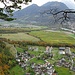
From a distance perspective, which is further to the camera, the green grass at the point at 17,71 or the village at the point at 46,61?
the village at the point at 46,61

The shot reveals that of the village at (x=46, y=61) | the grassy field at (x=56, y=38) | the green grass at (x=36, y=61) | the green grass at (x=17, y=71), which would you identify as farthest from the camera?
the grassy field at (x=56, y=38)

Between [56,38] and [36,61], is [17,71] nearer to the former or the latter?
[36,61]

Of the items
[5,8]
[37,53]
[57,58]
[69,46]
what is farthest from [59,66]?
[5,8]

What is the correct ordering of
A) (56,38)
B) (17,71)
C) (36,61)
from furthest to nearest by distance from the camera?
(56,38)
(36,61)
(17,71)

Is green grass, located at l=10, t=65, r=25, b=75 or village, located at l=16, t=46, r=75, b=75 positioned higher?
green grass, located at l=10, t=65, r=25, b=75

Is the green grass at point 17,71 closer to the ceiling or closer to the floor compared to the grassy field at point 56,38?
closer to the ceiling

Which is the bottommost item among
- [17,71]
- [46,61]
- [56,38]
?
[56,38]

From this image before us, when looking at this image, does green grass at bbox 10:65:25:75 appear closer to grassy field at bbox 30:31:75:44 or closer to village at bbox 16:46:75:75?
village at bbox 16:46:75:75

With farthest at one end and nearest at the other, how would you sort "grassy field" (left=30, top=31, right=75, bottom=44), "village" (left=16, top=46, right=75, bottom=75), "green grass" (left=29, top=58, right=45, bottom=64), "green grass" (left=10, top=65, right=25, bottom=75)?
"grassy field" (left=30, top=31, right=75, bottom=44)
"green grass" (left=29, top=58, right=45, bottom=64)
"village" (left=16, top=46, right=75, bottom=75)
"green grass" (left=10, top=65, right=25, bottom=75)

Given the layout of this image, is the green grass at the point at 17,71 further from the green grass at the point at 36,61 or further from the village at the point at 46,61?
the green grass at the point at 36,61

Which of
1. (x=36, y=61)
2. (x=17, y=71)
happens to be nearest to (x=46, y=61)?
(x=36, y=61)

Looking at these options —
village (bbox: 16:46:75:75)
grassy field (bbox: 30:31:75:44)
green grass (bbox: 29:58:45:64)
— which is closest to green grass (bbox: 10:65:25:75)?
village (bbox: 16:46:75:75)

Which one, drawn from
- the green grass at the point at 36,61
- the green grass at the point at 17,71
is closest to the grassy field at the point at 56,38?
the green grass at the point at 36,61
